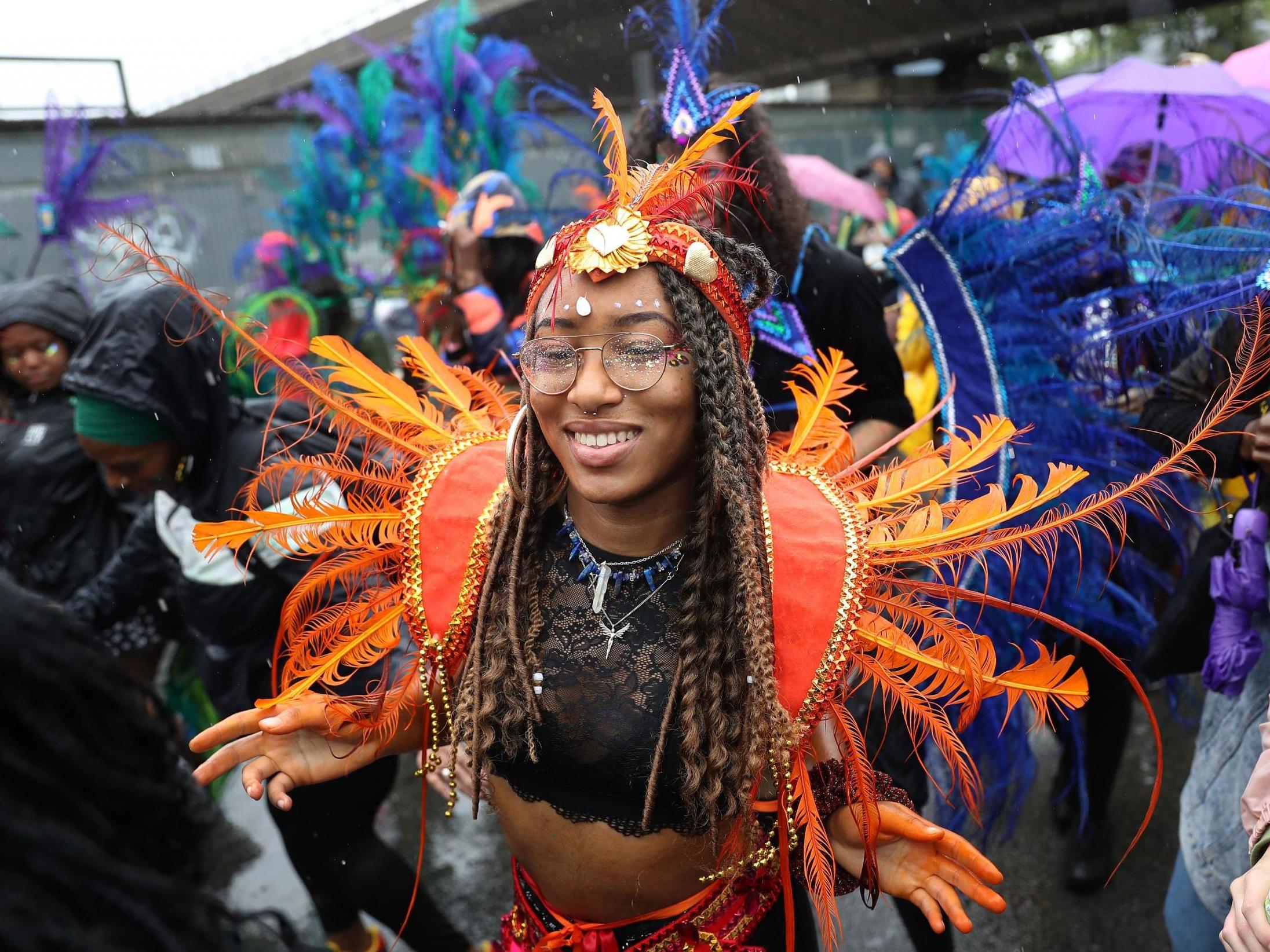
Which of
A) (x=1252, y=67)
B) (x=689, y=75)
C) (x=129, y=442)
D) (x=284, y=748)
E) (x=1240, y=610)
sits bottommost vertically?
(x=1240, y=610)

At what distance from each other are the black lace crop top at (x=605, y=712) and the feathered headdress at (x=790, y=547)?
0.16m

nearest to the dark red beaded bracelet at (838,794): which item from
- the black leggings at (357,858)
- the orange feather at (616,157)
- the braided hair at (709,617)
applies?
the braided hair at (709,617)

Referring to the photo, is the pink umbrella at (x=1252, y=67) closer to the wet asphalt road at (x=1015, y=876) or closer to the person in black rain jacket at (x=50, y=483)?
Result: the wet asphalt road at (x=1015, y=876)

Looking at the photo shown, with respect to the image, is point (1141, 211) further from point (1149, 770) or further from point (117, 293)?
point (117, 293)

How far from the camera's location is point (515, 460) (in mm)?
1872

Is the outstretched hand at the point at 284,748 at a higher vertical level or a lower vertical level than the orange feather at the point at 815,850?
higher

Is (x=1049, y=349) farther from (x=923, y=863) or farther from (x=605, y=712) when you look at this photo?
(x=605, y=712)

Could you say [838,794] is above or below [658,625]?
below

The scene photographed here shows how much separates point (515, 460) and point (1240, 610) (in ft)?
5.07

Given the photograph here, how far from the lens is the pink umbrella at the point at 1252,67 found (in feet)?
15.8

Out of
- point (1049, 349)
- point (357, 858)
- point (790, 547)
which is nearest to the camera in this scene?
point (790, 547)

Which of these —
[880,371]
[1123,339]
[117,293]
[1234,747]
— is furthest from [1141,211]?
[117,293]

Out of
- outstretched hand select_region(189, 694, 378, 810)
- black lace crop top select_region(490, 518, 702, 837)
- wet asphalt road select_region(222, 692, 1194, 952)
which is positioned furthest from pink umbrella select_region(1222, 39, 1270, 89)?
outstretched hand select_region(189, 694, 378, 810)

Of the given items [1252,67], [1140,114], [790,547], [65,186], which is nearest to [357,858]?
[790,547]
